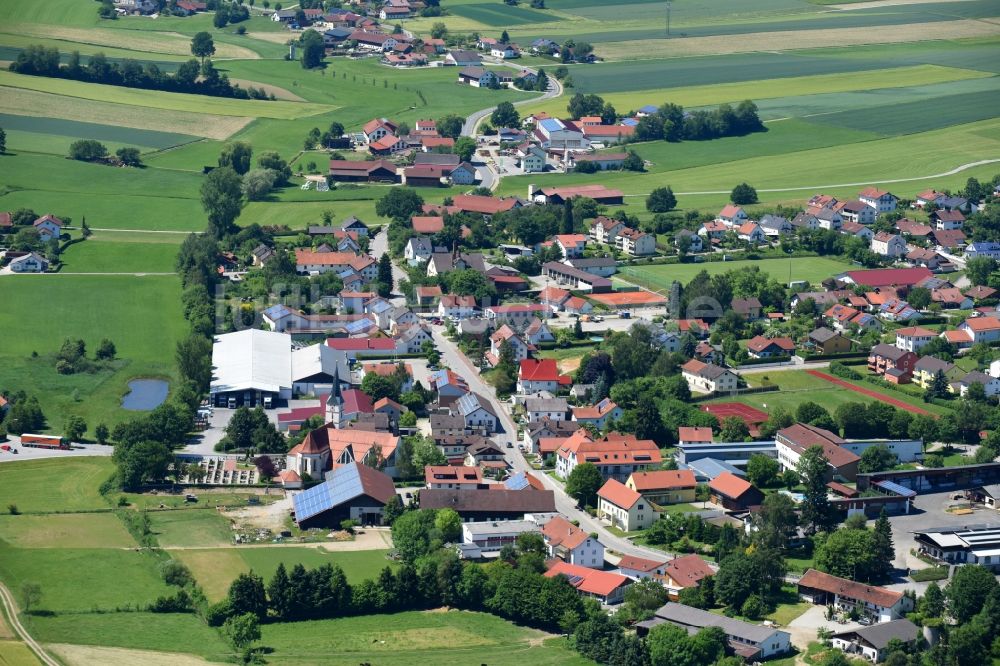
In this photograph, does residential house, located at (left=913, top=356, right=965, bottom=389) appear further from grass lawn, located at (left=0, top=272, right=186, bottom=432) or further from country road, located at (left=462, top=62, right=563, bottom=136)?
country road, located at (left=462, top=62, right=563, bottom=136)

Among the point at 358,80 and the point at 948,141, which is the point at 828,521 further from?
the point at 358,80

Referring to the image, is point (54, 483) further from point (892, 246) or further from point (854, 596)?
point (892, 246)

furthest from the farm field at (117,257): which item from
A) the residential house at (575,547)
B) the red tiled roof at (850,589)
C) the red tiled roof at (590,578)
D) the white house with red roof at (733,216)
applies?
the red tiled roof at (850,589)

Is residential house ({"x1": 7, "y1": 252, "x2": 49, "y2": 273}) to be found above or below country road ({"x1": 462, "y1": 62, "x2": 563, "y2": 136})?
below

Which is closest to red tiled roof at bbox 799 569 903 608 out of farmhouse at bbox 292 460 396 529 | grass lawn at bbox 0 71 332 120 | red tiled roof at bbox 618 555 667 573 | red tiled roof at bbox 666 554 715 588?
red tiled roof at bbox 666 554 715 588

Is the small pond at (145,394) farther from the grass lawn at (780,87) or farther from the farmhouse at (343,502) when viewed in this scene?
the grass lawn at (780,87)

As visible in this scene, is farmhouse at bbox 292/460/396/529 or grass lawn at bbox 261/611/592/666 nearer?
grass lawn at bbox 261/611/592/666

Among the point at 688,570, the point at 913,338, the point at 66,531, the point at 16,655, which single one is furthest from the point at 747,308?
the point at 16,655
